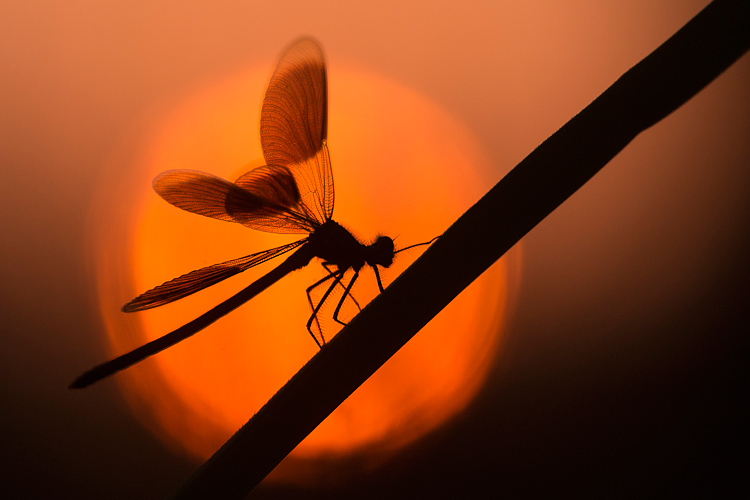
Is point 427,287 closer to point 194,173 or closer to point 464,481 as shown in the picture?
point 194,173

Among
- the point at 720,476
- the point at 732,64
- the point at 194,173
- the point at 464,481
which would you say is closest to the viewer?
the point at 732,64

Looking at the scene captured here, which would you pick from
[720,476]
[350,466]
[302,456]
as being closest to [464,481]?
[350,466]

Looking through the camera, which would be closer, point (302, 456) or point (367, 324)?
point (367, 324)

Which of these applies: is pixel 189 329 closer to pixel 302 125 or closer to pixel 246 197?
pixel 246 197

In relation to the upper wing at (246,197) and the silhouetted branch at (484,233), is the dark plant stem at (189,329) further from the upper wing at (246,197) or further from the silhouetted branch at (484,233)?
the silhouetted branch at (484,233)

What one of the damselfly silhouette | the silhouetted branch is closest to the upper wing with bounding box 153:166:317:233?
the damselfly silhouette

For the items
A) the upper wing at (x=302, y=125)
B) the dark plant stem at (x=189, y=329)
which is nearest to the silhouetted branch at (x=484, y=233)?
the dark plant stem at (x=189, y=329)
